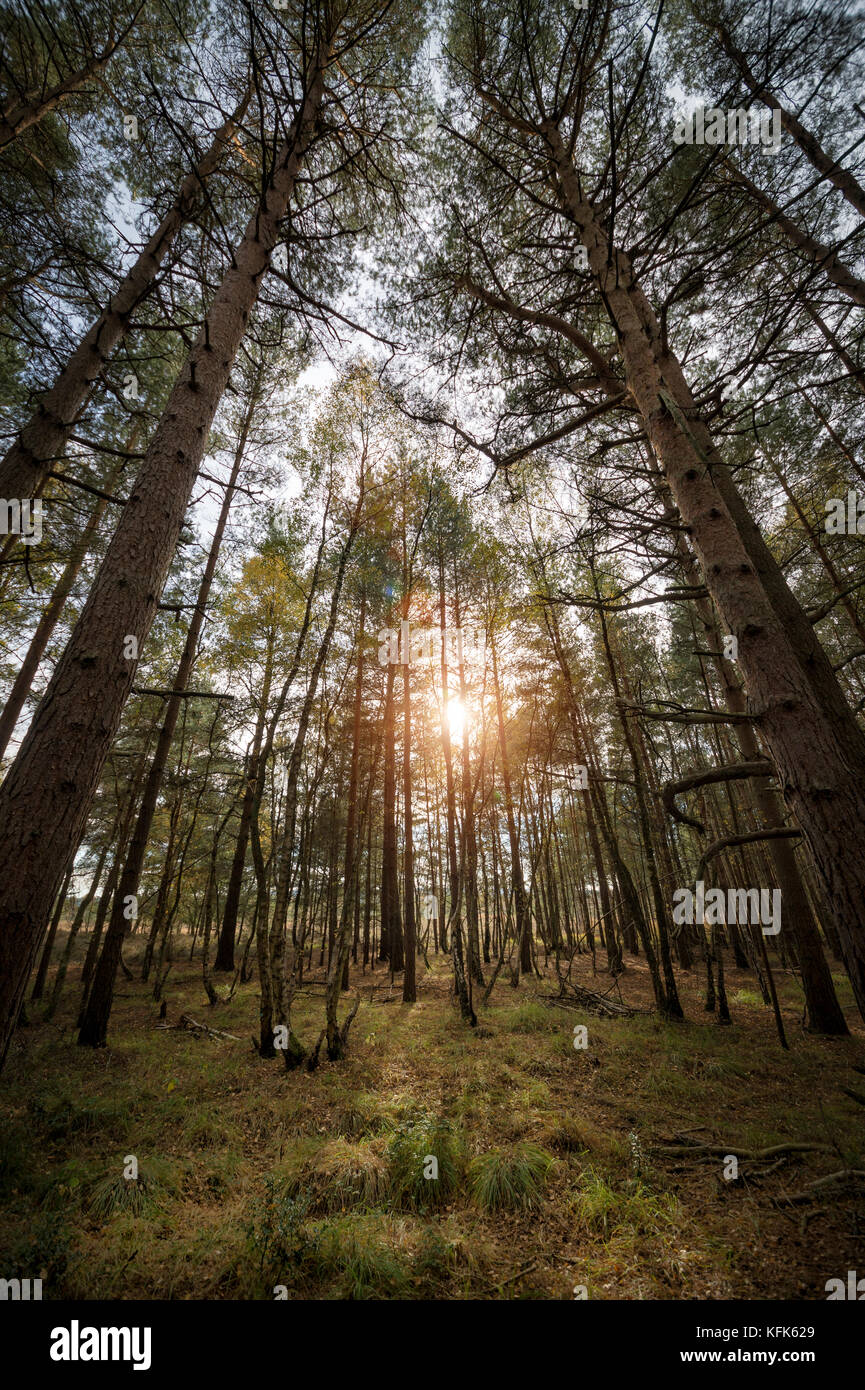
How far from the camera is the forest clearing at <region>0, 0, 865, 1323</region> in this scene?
2.63m

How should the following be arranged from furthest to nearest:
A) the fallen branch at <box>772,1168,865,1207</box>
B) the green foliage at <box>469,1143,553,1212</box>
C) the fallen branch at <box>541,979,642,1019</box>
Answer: the fallen branch at <box>541,979,642,1019</box>, the green foliage at <box>469,1143,553,1212</box>, the fallen branch at <box>772,1168,865,1207</box>

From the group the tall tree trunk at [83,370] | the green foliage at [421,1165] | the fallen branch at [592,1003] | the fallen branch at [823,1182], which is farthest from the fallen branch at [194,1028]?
the tall tree trunk at [83,370]

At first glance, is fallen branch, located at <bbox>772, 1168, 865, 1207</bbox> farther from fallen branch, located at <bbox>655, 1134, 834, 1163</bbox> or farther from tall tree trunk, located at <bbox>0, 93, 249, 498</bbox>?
tall tree trunk, located at <bbox>0, 93, 249, 498</bbox>

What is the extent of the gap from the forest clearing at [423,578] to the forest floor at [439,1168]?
0.12ft

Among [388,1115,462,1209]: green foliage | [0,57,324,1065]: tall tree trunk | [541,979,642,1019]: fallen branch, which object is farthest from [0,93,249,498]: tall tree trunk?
[541,979,642,1019]: fallen branch

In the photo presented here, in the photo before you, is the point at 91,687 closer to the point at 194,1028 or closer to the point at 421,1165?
the point at 421,1165

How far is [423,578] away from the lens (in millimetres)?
10383

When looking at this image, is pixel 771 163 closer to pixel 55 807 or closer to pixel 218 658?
pixel 55 807

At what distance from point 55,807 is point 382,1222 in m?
3.80

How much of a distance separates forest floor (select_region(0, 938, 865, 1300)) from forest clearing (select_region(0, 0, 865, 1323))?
0.04 m

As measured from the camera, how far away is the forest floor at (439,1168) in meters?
2.75

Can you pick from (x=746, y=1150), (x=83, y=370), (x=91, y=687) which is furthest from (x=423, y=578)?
(x=746, y=1150)

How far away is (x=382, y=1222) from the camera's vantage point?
126 inches

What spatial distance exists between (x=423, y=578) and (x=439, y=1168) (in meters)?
9.47
